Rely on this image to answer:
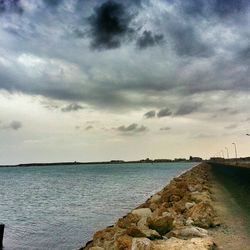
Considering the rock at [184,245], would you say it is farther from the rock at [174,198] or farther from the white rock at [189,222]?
the rock at [174,198]

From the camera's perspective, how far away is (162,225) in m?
12.4

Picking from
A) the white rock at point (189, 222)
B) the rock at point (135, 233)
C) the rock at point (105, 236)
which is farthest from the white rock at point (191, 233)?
the rock at point (105, 236)

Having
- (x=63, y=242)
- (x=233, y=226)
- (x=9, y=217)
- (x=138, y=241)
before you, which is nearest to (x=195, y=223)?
(x=233, y=226)

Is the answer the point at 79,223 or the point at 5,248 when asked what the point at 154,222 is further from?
the point at 79,223

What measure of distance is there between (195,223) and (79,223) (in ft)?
41.2

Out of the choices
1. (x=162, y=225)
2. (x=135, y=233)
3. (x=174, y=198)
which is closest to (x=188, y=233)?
(x=135, y=233)

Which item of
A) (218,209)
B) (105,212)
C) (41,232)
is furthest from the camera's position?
(105,212)

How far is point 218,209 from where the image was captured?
1705 centimetres

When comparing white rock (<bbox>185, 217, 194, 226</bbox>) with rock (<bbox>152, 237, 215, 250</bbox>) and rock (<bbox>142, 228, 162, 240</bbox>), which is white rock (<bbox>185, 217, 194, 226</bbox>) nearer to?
rock (<bbox>142, 228, 162, 240</bbox>)

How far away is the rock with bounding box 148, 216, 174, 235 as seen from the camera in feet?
40.5

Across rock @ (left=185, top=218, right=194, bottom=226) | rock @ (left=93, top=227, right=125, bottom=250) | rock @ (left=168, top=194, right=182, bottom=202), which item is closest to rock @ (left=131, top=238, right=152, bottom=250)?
rock @ (left=93, top=227, right=125, bottom=250)

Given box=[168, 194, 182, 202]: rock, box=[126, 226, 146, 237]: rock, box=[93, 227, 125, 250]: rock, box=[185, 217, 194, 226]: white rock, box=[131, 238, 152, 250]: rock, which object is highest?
box=[168, 194, 182, 202]: rock

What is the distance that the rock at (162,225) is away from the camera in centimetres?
1235

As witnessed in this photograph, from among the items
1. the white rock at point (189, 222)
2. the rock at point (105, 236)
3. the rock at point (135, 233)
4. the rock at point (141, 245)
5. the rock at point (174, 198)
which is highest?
the rock at point (174, 198)
